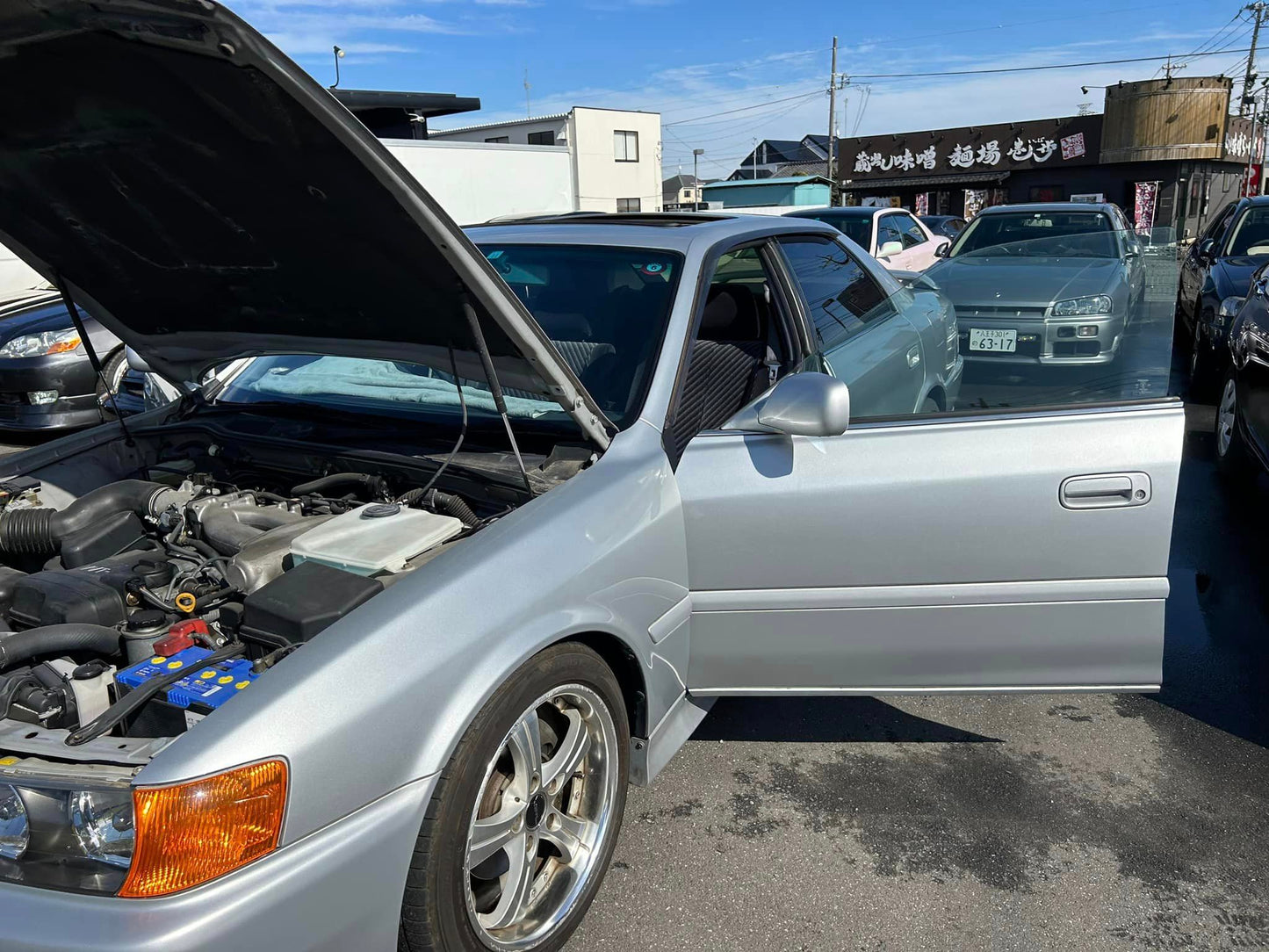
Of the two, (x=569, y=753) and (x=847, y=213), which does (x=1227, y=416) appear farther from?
(x=847, y=213)

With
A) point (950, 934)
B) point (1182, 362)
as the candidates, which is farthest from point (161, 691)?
point (1182, 362)

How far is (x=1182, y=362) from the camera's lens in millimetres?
9406

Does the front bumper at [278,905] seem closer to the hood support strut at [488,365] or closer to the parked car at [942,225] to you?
the hood support strut at [488,365]

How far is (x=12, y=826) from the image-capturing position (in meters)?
1.63

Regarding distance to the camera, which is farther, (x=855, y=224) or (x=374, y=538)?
(x=855, y=224)

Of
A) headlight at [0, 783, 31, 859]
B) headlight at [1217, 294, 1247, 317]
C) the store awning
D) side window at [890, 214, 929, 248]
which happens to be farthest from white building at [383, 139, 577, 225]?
Answer: headlight at [0, 783, 31, 859]

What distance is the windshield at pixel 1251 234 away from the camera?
8148mm

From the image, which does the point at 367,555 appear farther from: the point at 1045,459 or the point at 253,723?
the point at 1045,459

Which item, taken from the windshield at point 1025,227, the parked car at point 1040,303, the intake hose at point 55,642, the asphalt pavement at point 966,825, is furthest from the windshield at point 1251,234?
the intake hose at point 55,642

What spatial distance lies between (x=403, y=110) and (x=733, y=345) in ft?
78.7

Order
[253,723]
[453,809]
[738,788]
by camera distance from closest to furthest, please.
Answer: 1. [253,723]
2. [453,809]
3. [738,788]

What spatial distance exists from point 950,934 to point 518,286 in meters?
2.26

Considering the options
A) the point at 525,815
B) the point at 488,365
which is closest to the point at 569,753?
the point at 525,815

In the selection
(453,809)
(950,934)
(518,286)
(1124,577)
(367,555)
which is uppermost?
(518,286)
